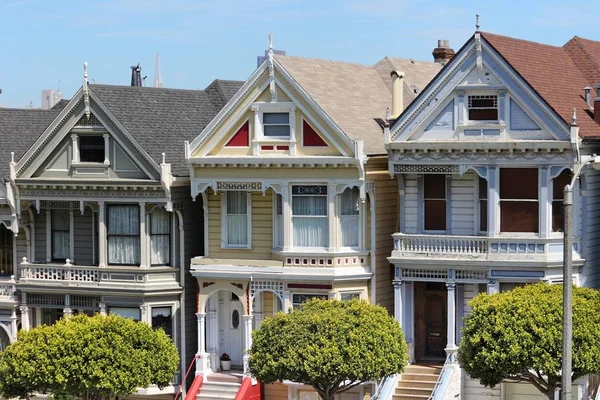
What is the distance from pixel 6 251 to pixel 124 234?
18.3 ft

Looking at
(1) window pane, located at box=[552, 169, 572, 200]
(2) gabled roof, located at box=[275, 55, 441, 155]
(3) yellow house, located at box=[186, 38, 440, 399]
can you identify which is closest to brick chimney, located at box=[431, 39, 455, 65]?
(2) gabled roof, located at box=[275, 55, 441, 155]

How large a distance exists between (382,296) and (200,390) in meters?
6.58

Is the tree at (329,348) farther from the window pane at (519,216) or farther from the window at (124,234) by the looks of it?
the window at (124,234)

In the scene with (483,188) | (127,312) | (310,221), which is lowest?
(127,312)

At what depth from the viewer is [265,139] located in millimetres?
48688

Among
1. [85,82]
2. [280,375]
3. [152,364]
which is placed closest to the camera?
[280,375]

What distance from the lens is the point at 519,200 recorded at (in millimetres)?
46094

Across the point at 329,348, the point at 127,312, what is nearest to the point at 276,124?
the point at 127,312

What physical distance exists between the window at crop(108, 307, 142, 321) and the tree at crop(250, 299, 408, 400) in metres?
7.56

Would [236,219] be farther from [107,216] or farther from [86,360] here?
[86,360]

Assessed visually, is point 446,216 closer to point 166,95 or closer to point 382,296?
point 382,296

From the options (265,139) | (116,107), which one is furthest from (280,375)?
(116,107)

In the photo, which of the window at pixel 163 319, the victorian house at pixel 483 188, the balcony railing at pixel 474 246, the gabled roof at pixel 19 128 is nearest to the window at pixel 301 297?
the victorian house at pixel 483 188

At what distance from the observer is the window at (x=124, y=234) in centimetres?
5131
